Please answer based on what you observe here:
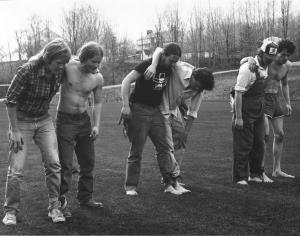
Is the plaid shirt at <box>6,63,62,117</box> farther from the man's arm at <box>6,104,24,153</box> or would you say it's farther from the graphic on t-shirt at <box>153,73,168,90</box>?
the graphic on t-shirt at <box>153,73,168,90</box>

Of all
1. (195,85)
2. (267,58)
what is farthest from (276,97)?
(195,85)

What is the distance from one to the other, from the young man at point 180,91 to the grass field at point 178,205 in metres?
0.83

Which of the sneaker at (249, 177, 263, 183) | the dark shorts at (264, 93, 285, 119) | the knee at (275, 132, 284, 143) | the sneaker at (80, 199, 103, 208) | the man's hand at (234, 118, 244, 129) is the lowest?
the sneaker at (249, 177, 263, 183)

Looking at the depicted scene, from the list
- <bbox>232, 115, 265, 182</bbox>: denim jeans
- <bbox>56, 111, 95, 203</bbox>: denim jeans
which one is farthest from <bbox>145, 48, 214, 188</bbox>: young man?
<bbox>56, 111, 95, 203</bbox>: denim jeans

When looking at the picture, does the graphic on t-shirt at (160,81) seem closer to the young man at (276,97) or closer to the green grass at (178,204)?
the green grass at (178,204)

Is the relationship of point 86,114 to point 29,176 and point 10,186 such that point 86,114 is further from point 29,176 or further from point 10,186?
point 29,176

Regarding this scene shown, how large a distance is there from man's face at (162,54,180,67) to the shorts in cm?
101

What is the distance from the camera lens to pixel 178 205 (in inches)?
223

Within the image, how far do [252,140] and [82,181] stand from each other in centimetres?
259

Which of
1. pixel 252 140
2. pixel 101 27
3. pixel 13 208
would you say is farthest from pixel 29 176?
pixel 101 27

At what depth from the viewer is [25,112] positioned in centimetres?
486

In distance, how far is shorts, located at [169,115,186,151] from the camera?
22.2 ft

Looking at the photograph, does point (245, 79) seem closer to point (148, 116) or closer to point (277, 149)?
point (148, 116)

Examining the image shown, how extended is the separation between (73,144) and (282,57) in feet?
11.2
